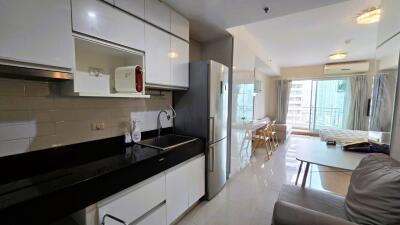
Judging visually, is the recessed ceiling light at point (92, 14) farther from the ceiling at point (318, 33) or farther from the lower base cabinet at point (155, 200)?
the ceiling at point (318, 33)

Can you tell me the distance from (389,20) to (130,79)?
277 centimetres

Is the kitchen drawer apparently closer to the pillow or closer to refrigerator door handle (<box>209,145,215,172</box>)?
refrigerator door handle (<box>209,145,215,172</box>)

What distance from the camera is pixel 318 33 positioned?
3434 mm

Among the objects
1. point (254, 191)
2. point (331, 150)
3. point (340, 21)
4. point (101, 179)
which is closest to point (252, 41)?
point (340, 21)

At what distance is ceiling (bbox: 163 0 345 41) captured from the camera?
75.9 inches

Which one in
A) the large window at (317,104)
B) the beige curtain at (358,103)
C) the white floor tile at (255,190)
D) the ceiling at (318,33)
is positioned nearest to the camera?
the white floor tile at (255,190)

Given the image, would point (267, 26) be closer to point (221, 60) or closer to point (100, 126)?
point (221, 60)

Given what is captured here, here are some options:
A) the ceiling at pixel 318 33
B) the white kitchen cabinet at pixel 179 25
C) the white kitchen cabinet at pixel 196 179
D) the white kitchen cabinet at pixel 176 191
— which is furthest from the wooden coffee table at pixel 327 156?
the white kitchen cabinet at pixel 179 25

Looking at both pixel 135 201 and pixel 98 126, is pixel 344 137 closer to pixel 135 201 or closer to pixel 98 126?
pixel 135 201

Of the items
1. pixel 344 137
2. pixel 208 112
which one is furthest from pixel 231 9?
pixel 344 137

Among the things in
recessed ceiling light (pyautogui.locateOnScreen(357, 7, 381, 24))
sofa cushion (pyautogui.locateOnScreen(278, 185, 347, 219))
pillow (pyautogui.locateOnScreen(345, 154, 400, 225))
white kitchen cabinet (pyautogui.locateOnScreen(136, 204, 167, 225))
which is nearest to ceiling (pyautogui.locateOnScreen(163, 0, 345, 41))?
recessed ceiling light (pyautogui.locateOnScreen(357, 7, 381, 24))

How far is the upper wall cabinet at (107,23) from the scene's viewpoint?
129 cm

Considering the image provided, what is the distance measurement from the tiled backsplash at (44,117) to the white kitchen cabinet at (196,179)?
0.98m

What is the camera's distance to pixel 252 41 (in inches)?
148
